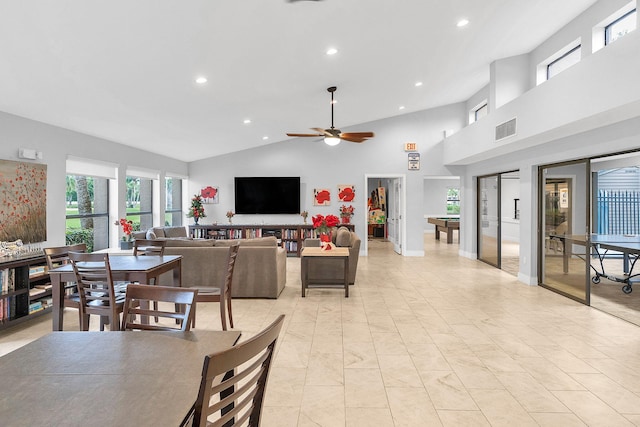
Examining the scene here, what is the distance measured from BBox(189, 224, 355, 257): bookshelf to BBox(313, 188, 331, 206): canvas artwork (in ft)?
2.18

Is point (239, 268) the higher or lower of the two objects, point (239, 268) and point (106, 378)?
the lower

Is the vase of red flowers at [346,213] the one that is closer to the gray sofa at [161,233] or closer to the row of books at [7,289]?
the gray sofa at [161,233]

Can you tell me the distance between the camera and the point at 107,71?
→ 3.78 metres

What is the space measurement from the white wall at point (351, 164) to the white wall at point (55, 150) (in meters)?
3.37

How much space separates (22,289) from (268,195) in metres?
6.15

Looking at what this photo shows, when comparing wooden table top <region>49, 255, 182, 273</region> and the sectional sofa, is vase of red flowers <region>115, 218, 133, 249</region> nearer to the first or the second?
the sectional sofa

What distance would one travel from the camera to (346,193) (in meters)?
9.61

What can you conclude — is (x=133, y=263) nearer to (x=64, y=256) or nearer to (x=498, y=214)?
(x=64, y=256)

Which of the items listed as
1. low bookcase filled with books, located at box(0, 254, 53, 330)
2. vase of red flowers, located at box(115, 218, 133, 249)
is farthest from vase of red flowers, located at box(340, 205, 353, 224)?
low bookcase filled with books, located at box(0, 254, 53, 330)

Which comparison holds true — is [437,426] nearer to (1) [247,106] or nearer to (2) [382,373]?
(2) [382,373]

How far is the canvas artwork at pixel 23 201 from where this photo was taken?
4211 mm

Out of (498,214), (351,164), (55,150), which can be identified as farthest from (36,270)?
(498,214)

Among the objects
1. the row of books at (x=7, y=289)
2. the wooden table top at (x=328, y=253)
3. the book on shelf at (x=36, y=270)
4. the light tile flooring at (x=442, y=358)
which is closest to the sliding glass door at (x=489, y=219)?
the light tile flooring at (x=442, y=358)

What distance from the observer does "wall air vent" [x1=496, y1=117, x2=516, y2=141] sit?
5406mm
